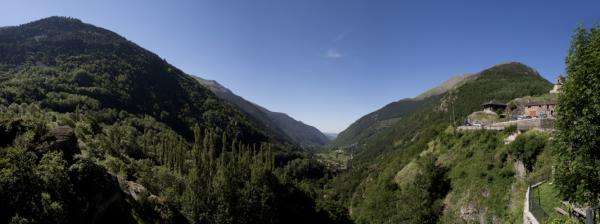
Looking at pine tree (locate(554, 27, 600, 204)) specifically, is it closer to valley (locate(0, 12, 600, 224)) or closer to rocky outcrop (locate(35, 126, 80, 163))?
valley (locate(0, 12, 600, 224))

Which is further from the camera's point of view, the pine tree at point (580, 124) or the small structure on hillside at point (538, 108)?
the small structure on hillside at point (538, 108)

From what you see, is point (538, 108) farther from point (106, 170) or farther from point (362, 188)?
point (106, 170)

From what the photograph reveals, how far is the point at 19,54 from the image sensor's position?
188 metres

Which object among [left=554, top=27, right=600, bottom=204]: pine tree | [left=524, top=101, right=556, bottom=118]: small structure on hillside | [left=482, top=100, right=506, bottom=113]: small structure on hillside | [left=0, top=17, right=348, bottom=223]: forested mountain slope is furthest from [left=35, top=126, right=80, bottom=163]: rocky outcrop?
[left=482, top=100, right=506, bottom=113]: small structure on hillside

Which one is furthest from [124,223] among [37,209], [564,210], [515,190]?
[515,190]

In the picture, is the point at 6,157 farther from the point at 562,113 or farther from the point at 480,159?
the point at 480,159

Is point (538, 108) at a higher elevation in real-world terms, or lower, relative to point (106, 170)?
higher

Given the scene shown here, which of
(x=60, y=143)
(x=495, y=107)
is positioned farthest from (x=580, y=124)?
(x=495, y=107)

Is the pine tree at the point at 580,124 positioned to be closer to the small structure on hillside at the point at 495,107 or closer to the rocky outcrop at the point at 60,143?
the rocky outcrop at the point at 60,143

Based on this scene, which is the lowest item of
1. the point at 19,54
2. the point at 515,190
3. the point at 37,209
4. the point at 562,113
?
the point at 37,209

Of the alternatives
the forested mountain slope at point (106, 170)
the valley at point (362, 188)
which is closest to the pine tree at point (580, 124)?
the valley at point (362, 188)

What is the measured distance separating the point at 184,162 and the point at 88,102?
82.8m

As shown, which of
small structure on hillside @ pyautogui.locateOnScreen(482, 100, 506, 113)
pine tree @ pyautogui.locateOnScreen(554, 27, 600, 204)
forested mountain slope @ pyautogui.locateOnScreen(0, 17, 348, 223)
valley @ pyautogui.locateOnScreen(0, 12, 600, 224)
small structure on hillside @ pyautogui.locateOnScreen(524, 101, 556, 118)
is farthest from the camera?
small structure on hillside @ pyautogui.locateOnScreen(482, 100, 506, 113)

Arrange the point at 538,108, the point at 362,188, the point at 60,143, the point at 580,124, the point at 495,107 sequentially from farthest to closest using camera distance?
the point at 362,188 → the point at 495,107 → the point at 538,108 → the point at 60,143 → the point at 580,124
